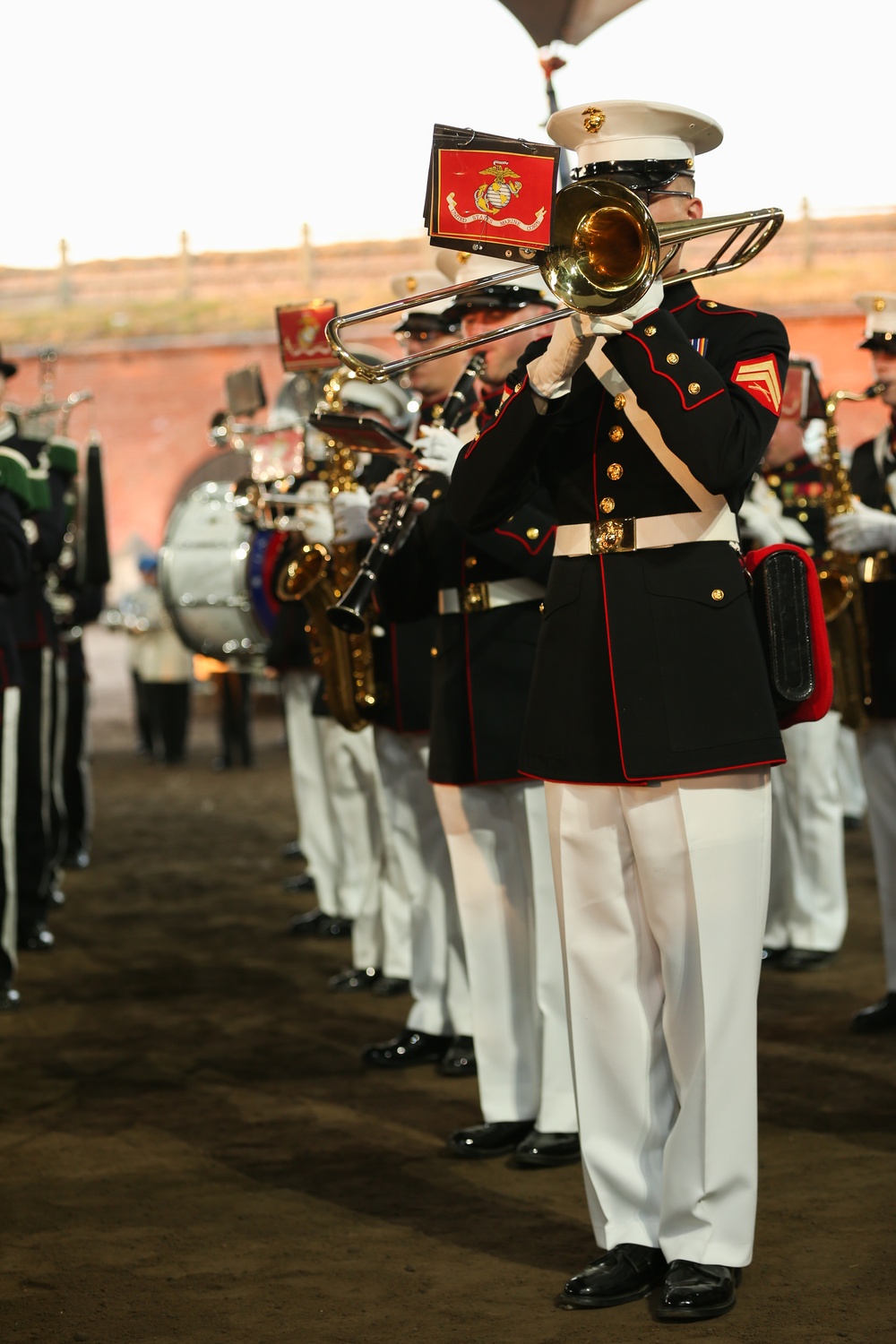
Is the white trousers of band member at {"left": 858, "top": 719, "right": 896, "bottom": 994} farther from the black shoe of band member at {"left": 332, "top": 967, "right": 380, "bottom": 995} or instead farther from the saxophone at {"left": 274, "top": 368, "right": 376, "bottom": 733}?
the black shoe of band member at {"left": 332, "top": 967, "right": 380, "bottom": 995}

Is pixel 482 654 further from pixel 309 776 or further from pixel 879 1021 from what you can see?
pixel 309 776

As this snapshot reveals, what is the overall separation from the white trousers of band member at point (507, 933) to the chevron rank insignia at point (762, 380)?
1.55 metres

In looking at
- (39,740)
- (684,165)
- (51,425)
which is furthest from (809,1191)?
(51,425)

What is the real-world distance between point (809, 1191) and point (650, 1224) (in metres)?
0.72

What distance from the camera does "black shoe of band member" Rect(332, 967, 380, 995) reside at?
6.09 meters

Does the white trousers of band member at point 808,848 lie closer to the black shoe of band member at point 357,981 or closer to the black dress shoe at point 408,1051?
the black shoe of band member at point 357,981

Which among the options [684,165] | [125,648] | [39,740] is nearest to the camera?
[684,165]

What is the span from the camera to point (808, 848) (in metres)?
6.21

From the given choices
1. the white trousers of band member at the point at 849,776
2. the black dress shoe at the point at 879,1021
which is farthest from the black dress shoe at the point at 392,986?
the white trousers of band member at the point at 849,776

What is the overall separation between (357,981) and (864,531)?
2.64 m

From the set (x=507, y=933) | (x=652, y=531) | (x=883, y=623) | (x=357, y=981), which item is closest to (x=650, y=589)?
(x=652, y=531)

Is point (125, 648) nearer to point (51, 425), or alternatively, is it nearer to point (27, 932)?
point (51, 425)

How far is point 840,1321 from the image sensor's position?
296cm

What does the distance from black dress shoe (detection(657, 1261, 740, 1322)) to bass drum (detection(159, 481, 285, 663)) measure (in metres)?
4.90
